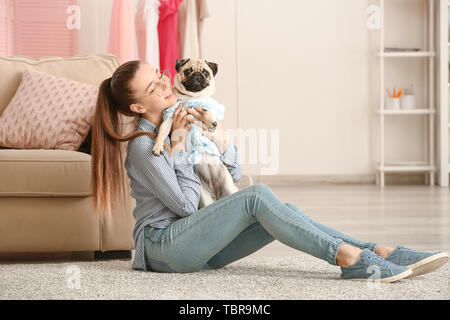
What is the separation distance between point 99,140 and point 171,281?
1.58 ft

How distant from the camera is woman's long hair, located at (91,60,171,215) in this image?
1893mm

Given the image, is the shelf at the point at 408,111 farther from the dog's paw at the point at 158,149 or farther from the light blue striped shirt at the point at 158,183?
the dog's paw at the point at 158,149

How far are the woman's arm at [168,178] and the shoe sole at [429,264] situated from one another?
2.14ft

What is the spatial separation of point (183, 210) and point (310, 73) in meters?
3.59

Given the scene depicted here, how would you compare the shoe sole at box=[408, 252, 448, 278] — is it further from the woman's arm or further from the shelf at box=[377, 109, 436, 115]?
the shelf at box=[377, 109, 436, 115]

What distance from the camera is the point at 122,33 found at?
4.75 m

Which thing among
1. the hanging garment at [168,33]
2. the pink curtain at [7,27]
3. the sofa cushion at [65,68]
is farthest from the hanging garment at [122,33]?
the sofa cushion at [65,68]

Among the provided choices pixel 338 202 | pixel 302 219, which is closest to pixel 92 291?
pixel 302 219

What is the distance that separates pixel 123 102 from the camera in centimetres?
192

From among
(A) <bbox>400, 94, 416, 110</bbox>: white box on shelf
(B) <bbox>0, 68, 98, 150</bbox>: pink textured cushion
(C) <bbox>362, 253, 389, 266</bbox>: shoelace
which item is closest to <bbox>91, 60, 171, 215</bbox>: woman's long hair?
(B) <bbox>0, 68, 98, 150</bbox>: pink textured cushion

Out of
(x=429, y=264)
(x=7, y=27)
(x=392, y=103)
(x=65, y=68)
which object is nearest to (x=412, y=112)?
(x=392, y=103)

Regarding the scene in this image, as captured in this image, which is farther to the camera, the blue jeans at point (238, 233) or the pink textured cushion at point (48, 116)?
the pink textured cushion at point (48, 116)

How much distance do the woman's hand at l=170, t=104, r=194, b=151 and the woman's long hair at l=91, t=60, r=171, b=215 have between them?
0.06 metres

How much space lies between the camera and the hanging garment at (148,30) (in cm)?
465
